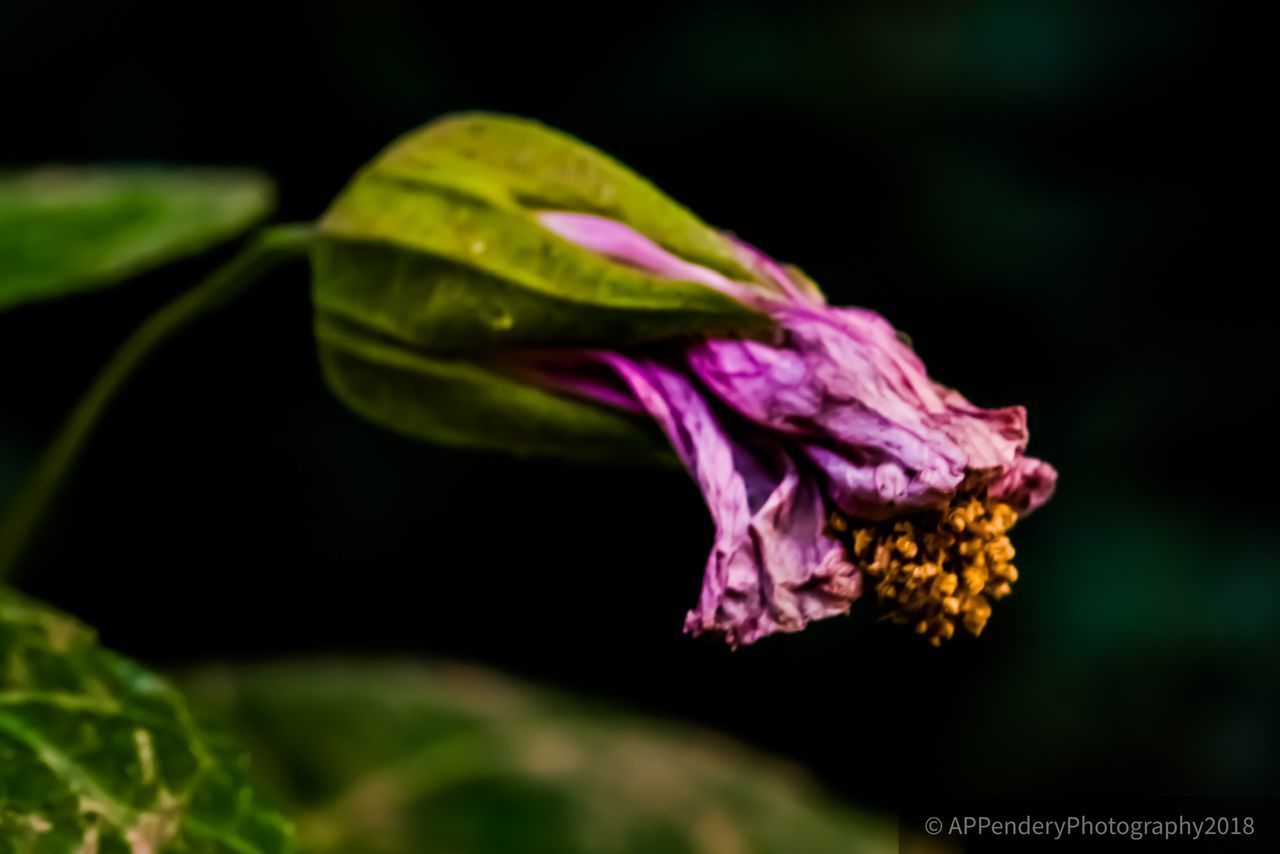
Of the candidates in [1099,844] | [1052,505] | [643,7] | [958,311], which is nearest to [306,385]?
[643,7]

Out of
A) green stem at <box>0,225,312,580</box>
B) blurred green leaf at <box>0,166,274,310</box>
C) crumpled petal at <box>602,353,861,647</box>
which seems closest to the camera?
crumpled petal at <box>602,353,861,647</box>

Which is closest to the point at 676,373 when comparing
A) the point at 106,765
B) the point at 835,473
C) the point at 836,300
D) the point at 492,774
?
the point at 835,473

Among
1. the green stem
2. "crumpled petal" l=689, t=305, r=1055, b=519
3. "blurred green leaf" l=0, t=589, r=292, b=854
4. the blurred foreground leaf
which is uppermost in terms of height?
"crumpled petal" l=689, t=305, r=1055, b=519

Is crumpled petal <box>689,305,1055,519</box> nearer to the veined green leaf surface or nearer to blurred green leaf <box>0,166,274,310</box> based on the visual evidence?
the veined green leaf surface

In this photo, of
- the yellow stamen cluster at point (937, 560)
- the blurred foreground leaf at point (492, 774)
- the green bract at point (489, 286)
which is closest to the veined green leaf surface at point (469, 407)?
the green bract at point (489, 286)

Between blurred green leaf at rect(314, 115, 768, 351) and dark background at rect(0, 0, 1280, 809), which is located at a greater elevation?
blurred green leaf at rect(314, 115, 768, 351)

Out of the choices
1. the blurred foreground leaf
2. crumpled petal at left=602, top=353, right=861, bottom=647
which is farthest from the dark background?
crumpled petal at left=602, top=353, right=861, bottom=647

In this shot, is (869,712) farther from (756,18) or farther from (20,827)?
(20,827)
